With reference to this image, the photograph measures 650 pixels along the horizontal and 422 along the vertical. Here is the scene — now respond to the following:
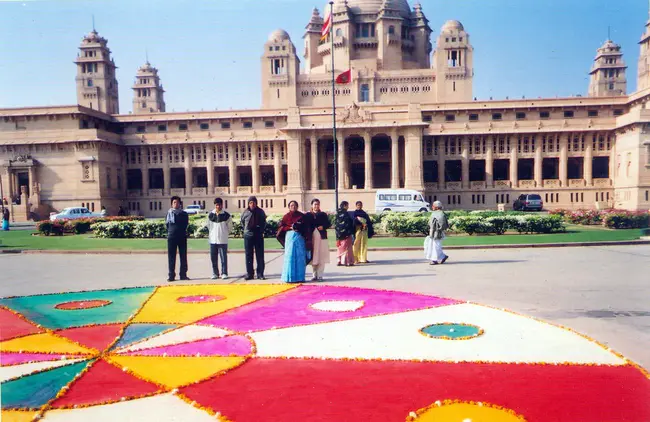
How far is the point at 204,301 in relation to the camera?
29.7 feet

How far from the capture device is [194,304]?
28.8 ft

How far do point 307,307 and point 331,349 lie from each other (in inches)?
92.3

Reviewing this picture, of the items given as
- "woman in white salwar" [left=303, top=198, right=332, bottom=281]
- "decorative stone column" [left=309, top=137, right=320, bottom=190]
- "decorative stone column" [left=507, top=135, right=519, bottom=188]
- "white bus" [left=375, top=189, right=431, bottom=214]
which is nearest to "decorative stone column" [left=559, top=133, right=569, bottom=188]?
"decorative stone column" [left=507, top=135, right=519, bottom=188]

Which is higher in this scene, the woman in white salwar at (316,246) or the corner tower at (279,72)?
the corner tower at (279,72)

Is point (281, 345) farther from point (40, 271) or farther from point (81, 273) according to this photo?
point (40, 271)

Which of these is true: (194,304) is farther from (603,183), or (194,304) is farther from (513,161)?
(603,183)

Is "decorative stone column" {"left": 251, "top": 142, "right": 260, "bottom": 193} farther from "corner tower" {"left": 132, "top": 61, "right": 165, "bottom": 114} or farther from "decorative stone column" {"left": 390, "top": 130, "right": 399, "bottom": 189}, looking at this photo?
"corner tower" {"left": 132, "top": 61, "right": 165, "bottom": 114}

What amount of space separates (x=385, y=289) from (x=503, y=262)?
523cm

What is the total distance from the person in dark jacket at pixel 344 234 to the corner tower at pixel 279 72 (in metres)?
45.7

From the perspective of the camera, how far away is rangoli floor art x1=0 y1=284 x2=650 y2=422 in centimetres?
435

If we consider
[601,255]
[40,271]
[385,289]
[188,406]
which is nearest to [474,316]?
[385,289]

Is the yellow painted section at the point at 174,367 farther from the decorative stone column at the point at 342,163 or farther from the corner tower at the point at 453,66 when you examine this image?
the corner tower at the point at 453,66

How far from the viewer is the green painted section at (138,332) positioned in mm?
6488

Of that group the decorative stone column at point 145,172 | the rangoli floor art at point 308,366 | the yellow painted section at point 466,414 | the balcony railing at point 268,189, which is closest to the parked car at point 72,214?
the decorative stone column at point 145,172
